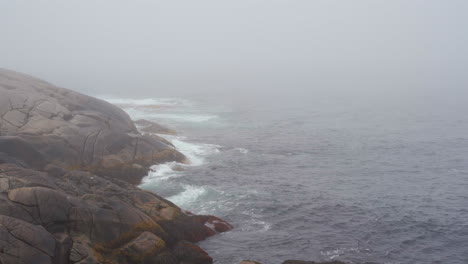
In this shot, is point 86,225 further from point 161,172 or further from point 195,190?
point 161,172

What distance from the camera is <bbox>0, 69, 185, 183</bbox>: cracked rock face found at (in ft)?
127

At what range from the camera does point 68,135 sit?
1646 inches

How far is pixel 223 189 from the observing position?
43.2 metres

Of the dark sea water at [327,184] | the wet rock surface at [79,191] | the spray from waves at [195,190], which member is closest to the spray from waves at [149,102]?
the dark sea water at [327,184]

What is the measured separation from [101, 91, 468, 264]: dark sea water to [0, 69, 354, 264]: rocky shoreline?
3.01 m

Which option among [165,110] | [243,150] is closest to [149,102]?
[165,110]

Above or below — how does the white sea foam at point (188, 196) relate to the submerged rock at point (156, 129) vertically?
below

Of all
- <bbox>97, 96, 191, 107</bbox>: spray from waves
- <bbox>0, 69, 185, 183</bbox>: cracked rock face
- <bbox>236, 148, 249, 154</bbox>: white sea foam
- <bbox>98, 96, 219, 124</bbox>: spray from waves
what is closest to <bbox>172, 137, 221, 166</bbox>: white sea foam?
<bbox>0, 69, 185, 183</bbox>: cracked rock face

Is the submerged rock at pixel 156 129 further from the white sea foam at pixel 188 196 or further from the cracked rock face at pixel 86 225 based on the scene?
the cracked rock face at pixel 86 225

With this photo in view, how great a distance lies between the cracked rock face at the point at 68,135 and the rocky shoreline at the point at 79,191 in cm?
10

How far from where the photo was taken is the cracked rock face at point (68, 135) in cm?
3875

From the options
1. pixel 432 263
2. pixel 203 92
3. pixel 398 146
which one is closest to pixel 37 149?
pixel 432 263

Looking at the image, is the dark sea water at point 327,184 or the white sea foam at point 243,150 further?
the white sea foam at point 243,150

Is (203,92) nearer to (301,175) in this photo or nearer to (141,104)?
(141,104)
